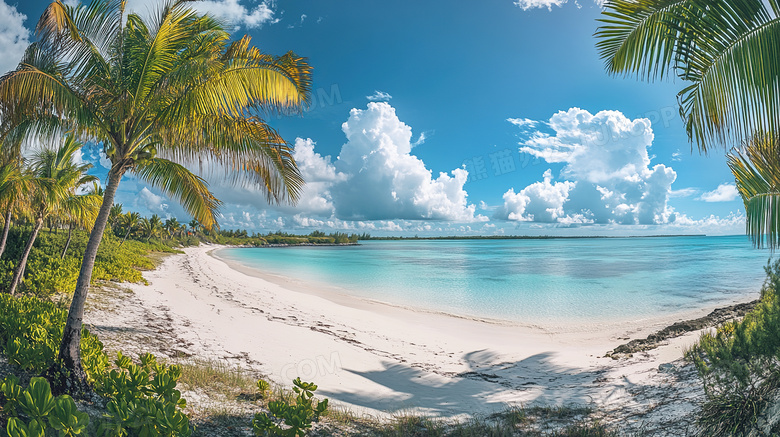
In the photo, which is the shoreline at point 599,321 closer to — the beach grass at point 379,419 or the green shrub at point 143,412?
the beach grass at point 379,419

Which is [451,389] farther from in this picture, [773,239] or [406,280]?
[406,280]

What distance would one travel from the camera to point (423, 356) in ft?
28.6

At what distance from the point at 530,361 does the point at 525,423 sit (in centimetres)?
427

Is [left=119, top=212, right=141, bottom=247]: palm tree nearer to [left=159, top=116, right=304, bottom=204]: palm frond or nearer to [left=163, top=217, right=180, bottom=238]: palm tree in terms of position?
[left=163, top=217, right=180, bottom=238]: palm tree

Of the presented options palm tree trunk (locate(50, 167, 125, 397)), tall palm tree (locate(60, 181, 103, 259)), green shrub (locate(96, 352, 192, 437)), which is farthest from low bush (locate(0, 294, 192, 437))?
tall palm tree (locate(60, 181, 103, 259))

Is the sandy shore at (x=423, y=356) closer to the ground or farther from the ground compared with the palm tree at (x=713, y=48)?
closer to the ground

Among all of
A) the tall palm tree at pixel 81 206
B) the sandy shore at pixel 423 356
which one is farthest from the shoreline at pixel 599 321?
the tall palm tree at pixel 81 206

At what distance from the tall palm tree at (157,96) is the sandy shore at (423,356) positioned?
3403 millimetres

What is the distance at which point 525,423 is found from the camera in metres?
4.58

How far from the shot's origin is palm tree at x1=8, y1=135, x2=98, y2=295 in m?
9.39

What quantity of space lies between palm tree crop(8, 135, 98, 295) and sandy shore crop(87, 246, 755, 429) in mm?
2851

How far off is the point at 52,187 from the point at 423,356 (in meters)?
10.6

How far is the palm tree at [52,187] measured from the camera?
939 cm

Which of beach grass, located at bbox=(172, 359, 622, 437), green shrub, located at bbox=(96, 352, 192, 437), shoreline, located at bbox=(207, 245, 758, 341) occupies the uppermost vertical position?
green shrub, located at bbox=(96, 352, 192, 437)
